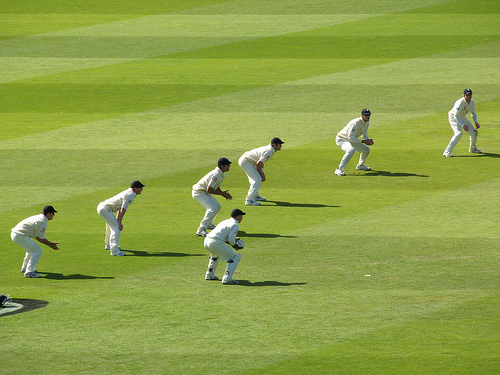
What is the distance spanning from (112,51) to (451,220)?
24.8m

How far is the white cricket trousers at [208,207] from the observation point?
16.4 m

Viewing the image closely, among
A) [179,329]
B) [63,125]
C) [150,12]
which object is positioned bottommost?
[179,329]

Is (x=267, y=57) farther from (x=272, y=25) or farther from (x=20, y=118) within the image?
(x=20, y=118)

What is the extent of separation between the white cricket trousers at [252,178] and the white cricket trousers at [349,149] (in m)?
3.40

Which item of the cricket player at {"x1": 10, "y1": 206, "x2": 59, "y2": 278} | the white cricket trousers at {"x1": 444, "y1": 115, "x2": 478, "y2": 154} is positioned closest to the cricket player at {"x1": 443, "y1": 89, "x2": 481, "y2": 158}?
the white cricket trousers at {"x1": 444, "y1": 115, "x2": 478, "y2": 154}

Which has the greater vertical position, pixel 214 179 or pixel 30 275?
pixel 214 179

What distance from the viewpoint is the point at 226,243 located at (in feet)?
44.2

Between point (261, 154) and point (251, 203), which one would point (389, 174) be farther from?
point (251, 203)

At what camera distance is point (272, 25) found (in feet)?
136

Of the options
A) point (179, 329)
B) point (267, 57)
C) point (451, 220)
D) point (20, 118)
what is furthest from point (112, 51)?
point (179, 329)

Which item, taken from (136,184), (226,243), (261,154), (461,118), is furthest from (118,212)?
(461,118)

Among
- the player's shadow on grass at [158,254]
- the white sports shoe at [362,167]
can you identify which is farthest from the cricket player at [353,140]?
the player's shadow on grass at [158,254]

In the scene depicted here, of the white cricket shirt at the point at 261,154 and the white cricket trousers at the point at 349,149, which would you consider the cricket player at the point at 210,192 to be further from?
the white cricket trousers at the point at 349,149

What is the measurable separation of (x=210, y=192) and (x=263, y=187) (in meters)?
4.29
